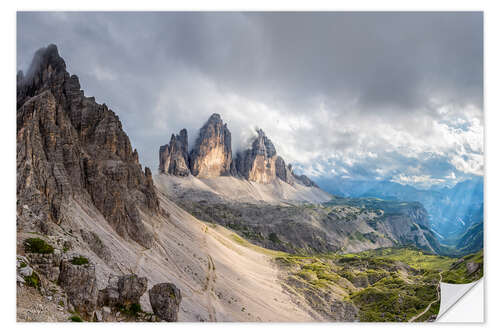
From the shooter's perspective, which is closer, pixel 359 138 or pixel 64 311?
pixel 64 311

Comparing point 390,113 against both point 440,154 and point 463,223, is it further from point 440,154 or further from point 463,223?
point 463,223

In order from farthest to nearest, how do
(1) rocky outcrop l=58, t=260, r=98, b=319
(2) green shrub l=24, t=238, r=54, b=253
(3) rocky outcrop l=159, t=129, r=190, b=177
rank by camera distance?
(3) rocky outcrop l=159, t=129, r=190, b=177
(2) green shrub l=24, t=238, r=54, b=253
(1) rocky outcrop l=58, t=260, r=98, b=319

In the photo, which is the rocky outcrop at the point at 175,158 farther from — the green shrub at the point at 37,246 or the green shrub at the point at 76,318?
the green shrub at the point at 76,318

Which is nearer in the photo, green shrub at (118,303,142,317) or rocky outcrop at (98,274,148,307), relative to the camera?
rocky outcrop at (98,274,148,307)

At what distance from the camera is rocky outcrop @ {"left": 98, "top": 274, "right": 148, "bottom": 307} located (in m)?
11.7

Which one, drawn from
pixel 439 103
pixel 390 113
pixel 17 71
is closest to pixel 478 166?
pixel 439 103

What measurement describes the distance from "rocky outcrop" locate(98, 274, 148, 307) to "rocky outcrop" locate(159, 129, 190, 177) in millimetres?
158076

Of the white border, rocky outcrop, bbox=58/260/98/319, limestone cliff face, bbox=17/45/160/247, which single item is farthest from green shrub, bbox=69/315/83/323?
limestone cliff face, bbox=17/45/160/247

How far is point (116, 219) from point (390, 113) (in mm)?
23869

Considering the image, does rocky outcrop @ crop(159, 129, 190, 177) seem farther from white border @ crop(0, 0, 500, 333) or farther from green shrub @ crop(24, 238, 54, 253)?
green shrub @ crop(24, 238, 54, 253)

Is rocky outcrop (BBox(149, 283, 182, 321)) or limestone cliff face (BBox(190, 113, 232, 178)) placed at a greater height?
limestone cliff face (BBox(190, 113, 232, 178))
